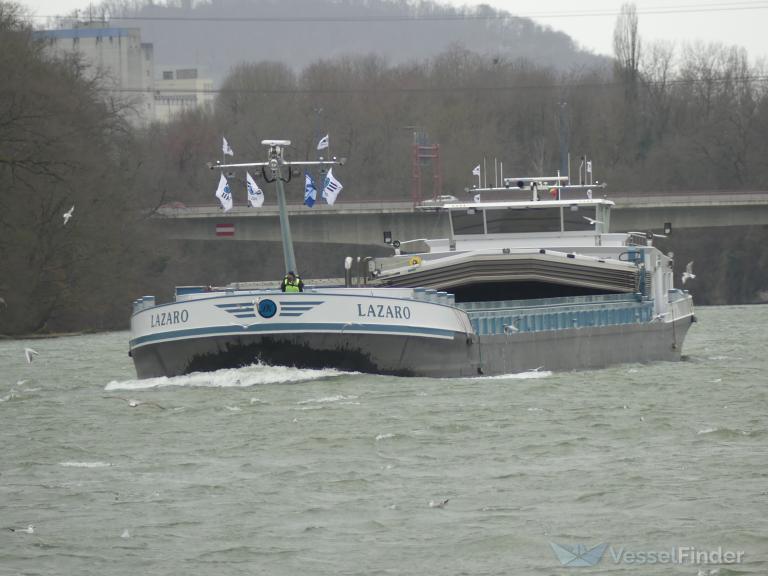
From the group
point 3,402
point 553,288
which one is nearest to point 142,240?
point 553,288

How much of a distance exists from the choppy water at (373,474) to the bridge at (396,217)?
161 feet

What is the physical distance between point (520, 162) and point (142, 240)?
1691 inches

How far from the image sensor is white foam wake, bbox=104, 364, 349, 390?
2719 cm

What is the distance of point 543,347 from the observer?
104ft

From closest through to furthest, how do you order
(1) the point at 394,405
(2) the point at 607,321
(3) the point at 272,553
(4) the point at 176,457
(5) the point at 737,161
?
(3) the point at 272,553 < (4) the point at 176,457 < (1) the point at 394,405 < (2) the point at 607,321 < (5) the point at 737,161

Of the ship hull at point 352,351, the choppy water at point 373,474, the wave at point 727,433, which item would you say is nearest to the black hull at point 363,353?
the ship hull at point 352,351

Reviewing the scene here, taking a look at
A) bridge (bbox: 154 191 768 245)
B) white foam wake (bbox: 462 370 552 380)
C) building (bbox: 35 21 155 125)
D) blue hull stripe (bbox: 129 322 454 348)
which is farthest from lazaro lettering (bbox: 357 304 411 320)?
building (bbox: 35 21 155 125)

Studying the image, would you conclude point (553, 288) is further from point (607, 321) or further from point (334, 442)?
point (334, 442)

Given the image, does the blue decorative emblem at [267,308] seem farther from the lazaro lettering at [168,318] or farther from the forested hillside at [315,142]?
the forested hillside at [315,142]

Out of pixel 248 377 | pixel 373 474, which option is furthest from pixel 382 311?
pixel 373 474

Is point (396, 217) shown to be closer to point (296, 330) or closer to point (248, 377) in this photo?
point (248, 377)

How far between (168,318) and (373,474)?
10.3 m

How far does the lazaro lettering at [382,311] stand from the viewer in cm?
2707

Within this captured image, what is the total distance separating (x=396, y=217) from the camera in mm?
79375
